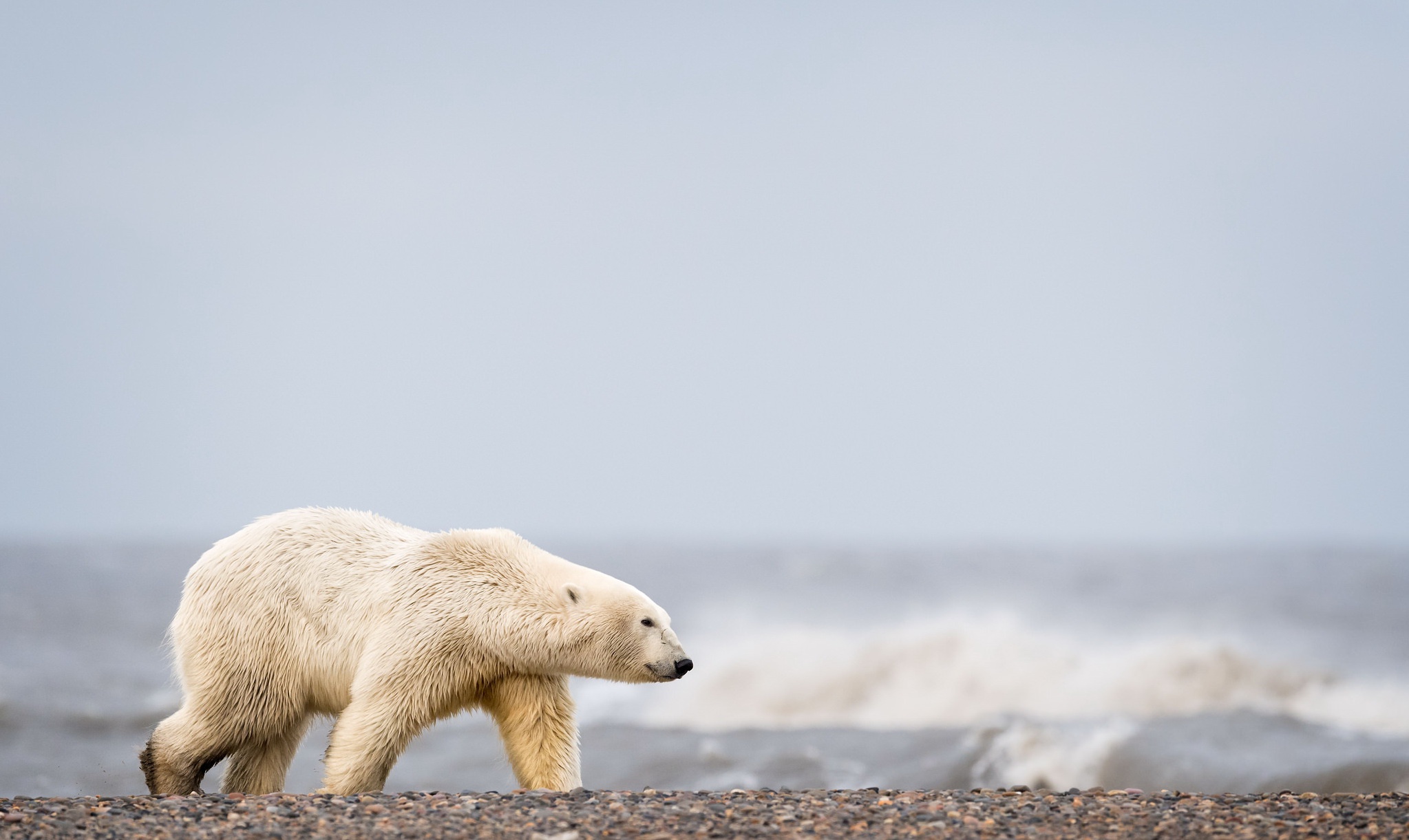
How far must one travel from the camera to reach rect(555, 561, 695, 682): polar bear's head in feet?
22.8

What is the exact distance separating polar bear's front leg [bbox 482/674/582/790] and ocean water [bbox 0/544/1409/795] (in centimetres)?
236

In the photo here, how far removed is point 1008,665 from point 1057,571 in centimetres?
5446

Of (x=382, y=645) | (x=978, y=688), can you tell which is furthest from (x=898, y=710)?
(x=382, y=645)

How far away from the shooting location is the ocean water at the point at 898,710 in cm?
1550

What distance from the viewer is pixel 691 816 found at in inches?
218

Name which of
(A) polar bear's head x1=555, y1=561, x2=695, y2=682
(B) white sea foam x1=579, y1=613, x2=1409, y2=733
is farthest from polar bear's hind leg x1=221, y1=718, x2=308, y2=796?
(B) white sea foam x1=579, y1=613, x2=1409, y2=733

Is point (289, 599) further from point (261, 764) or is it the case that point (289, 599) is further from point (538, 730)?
point (538, 730)

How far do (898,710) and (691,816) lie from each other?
663 inches

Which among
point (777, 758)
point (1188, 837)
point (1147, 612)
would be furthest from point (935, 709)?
point (1147, 612)

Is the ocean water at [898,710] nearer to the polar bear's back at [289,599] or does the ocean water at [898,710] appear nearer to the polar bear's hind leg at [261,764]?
the polar bear's hind leg at [261,764]

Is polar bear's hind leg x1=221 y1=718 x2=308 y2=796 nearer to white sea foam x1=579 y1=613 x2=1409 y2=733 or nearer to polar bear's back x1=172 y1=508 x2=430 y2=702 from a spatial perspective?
polar bear's back x1=172 y1=508 x2=430 y2=702

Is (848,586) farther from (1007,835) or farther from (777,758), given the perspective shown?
(1007,835)

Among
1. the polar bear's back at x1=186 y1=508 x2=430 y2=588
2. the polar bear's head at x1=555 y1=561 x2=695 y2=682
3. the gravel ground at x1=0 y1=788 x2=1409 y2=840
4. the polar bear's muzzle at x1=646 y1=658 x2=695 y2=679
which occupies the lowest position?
the gravel ground at x1=0 y1=788 x2=1409 y2=840

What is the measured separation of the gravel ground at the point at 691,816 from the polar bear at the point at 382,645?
796mm
